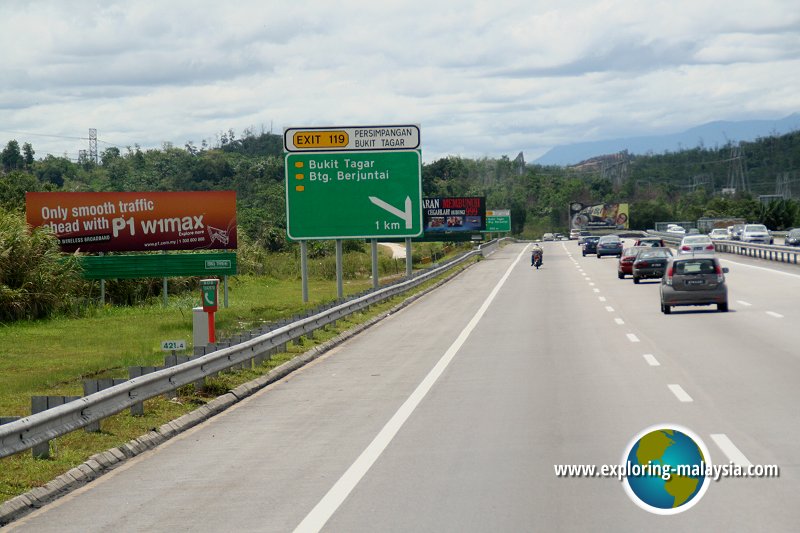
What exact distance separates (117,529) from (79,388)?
1055cm

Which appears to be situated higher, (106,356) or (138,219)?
(138,219)

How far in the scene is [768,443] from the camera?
10.4 metres

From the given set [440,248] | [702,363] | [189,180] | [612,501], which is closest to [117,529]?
[612,501]

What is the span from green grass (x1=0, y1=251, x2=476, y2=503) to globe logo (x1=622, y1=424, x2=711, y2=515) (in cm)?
496

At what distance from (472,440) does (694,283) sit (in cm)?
Answer: 1897

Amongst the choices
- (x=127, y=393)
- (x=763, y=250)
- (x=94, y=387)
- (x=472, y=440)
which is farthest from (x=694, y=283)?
(x=763, y=250)

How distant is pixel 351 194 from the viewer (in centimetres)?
3584

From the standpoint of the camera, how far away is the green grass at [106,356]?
37.1 ft

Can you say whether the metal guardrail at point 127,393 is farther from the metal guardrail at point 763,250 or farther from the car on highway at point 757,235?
the car on highway at point 757,235

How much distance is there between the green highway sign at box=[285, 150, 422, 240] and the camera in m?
35.4

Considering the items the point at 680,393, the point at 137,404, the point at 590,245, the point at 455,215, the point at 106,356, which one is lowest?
the point at 106,356

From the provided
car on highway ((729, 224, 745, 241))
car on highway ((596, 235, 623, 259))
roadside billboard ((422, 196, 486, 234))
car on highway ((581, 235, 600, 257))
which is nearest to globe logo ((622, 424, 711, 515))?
car on highway ((596, 235, 623, 259))

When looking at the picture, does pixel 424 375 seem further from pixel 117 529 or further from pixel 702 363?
pixel 117 529

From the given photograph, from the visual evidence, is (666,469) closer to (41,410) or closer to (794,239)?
(41,410)
